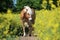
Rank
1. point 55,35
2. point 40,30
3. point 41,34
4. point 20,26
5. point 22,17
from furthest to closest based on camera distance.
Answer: point 20,26
point 22,17
point 40,30
point 41,34
point 55,35

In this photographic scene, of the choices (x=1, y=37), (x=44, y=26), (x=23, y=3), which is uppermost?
(x=44, y=26)

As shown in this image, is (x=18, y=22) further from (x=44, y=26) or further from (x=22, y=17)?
(x=44, y=26)

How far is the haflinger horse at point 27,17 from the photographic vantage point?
15.7 metres

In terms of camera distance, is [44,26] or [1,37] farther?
[1,37]

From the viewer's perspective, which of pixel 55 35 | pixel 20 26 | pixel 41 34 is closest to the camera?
pixel 55 35

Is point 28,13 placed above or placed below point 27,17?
above

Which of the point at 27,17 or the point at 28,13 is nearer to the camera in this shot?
the point at 28,13

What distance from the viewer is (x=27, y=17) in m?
15.9

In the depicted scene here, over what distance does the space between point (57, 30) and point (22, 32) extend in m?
11.2

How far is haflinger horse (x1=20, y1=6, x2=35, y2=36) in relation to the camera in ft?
51.4

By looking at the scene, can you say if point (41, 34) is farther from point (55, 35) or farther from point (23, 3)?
point (23, 3)

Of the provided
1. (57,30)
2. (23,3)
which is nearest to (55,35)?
(57,30)

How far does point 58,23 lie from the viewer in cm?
573

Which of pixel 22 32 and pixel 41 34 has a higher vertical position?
pixel 41 34
